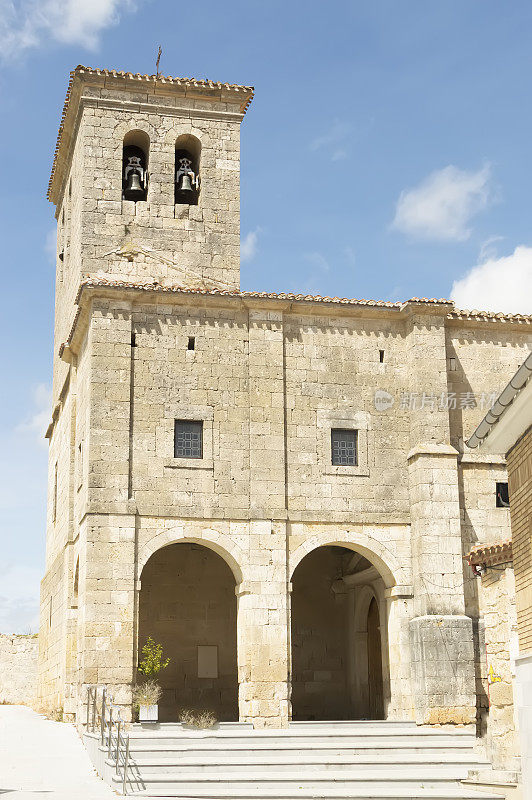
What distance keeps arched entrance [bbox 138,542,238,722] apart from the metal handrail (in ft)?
16.4

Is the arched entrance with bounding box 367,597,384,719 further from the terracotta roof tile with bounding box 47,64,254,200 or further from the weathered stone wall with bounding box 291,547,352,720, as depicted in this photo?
the terracotta roof tile with bounding box 47,64,254,200

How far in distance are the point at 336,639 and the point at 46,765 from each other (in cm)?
1088

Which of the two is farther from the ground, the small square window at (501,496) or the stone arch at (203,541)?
the small square window at (501,496)

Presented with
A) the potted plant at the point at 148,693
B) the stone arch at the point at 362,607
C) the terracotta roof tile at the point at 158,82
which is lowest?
the potted plant at the point at 148,693

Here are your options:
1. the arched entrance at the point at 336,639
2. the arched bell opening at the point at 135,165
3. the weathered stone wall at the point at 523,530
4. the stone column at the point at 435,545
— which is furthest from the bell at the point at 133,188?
the weathered stone wall at the point at 523,530

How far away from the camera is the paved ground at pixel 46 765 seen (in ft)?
50.1

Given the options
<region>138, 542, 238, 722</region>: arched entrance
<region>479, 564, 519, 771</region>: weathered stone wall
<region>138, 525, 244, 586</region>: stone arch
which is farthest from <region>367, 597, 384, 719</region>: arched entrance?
<region>479, 564, 519, 771</region>: weathered stone wall

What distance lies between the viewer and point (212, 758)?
17969 millimetres

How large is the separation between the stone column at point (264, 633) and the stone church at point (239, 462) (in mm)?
47

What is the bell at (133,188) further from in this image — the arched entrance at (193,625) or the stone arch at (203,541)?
the stone arch at (203,541)

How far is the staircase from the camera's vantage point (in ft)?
52.4

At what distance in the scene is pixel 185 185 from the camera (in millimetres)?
26875

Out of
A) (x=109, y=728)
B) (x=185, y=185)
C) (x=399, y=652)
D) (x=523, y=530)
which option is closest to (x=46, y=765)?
(x=109, y=728)

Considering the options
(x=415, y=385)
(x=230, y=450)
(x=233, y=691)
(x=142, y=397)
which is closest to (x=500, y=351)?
(x=415, y=385)
